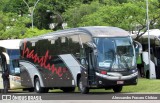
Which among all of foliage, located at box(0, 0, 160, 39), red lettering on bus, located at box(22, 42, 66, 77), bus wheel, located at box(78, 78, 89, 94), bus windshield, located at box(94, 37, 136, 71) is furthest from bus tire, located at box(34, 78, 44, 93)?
foliage, located at box(0, 0, 160, 39)

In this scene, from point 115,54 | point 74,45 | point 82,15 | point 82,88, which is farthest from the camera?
point 82,15

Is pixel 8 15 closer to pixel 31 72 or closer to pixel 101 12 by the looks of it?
pixel 101 12

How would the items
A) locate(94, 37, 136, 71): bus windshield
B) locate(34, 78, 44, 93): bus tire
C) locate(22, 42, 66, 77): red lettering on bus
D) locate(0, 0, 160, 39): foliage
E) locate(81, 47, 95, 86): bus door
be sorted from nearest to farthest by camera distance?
locate(94, 37, 136, 71): bus windshield, locate(81, 47, 95, 86): bus door, locate(22, 42, 66, 77): red lettering on bus, locate(34, 78, 44, 93): bus tire, locate(0, 0, 160, 39): foliage

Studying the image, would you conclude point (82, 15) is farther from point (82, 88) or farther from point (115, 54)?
point (115, 54)

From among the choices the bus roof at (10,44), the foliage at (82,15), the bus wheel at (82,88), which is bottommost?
the bus wheel at (82,88)

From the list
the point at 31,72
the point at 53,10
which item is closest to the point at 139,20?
the point at 31,72

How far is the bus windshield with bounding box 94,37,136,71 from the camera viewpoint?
23.5 meters

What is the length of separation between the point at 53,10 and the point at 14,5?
7.26 m

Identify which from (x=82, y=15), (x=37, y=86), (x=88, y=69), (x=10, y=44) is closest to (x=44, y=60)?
(x=37, y=86)

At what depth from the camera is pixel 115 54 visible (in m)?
23.7

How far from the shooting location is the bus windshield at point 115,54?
23.5 m

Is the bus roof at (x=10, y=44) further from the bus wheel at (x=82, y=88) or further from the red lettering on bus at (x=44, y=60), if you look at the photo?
the bus wheel at (x=82, y=88)

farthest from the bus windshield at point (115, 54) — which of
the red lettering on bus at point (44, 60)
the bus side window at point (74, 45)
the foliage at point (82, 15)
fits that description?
the foliage at point (82, 15)

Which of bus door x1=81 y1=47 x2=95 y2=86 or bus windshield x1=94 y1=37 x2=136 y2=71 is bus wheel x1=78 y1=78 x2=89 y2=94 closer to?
bus door x1=81 y1=47 x2=95 y2=86
